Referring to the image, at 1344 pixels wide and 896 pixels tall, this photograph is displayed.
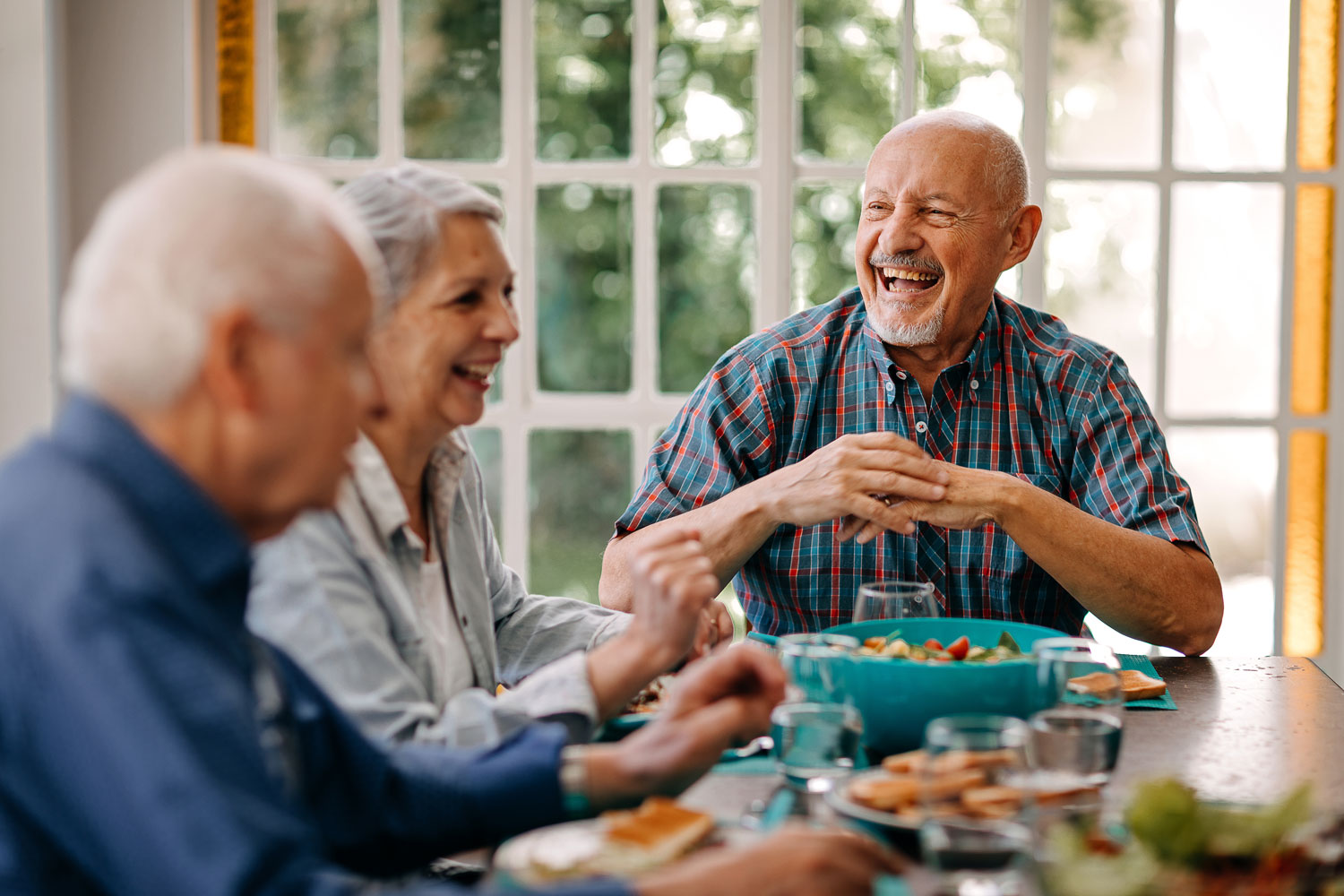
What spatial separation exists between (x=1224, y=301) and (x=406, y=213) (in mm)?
2783

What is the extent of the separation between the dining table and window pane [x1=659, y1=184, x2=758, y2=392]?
75.8 inches

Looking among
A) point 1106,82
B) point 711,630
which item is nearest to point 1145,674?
point 711,630

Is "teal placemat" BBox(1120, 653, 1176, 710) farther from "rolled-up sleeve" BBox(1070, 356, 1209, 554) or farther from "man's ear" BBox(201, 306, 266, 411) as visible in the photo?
"man's ear" BBox(201, 306, 266, 411)

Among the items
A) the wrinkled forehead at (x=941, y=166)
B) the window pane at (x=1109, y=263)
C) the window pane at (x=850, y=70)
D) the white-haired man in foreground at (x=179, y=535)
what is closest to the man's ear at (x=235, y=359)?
the white-haired man in foreground at (x=179, y=535)

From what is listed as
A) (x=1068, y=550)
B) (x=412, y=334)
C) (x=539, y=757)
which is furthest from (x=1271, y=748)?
(x=412, y=334)

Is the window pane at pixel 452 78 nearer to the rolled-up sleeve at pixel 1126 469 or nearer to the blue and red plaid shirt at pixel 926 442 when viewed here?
the blue and red plaid shirt at pixel 926 442

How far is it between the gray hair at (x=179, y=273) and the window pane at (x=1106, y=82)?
3050 millimetres

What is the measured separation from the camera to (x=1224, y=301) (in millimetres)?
3621

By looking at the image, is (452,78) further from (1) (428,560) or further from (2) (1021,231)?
(1) (428,560)

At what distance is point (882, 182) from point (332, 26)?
1749mm

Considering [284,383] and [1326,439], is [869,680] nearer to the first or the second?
[284,383]

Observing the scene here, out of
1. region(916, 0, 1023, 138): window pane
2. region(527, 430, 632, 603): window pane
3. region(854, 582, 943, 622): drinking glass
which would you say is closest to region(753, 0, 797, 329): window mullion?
region(916, 0, 1023, 138): window pane

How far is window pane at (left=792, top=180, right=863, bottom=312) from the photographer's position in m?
3.60

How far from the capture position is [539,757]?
1.22 m
